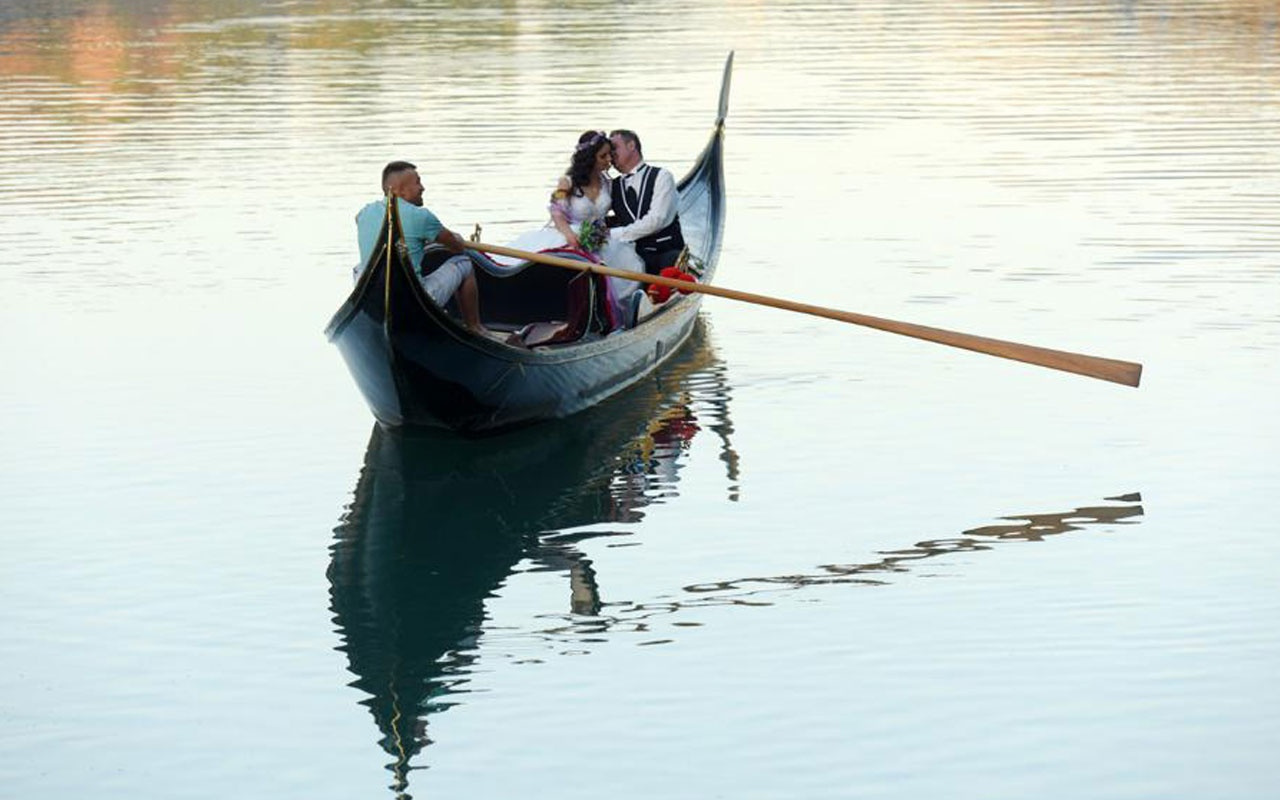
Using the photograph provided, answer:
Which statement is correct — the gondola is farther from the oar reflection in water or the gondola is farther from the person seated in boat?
the oar reflection in water

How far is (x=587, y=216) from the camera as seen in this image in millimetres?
8977

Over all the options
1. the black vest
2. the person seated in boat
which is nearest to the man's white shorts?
the person seated in boat

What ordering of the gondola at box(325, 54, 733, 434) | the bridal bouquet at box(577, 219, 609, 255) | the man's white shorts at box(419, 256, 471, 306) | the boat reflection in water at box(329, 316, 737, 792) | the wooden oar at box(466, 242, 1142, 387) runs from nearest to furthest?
the boat reflection in water at box(329, 316, 737, 792) → the gondola at box(325, 54, 733, 434) → the wooden oar at box(466, 242, 1142, 387) → the man's white shorts at box(419, 256, 471, 306) → the bridal bouquet at box(577, 219, 609, 255)

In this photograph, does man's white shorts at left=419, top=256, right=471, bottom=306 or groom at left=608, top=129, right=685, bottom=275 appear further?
groom at left=608, top=129, right=685, bottom=275

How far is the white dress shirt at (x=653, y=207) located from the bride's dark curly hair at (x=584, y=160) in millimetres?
331

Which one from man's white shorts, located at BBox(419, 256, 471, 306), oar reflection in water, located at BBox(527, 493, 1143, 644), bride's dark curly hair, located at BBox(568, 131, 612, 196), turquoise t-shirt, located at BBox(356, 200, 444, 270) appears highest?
bride's dark curly hair, located at BBox(568, 131, 612, 196)

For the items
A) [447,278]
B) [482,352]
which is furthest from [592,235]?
[482,352]

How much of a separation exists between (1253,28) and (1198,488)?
1926cm

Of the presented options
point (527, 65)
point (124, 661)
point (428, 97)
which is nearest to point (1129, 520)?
point (124, 661)

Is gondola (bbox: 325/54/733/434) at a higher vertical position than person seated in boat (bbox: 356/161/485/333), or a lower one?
lower

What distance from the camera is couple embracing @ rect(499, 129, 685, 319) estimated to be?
29.3 feet

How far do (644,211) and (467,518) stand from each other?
87.5 inches

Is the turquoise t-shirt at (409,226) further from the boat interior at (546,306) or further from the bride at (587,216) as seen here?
the bride at (587,216)

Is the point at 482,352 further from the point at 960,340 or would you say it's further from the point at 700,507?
the point at 960,340
